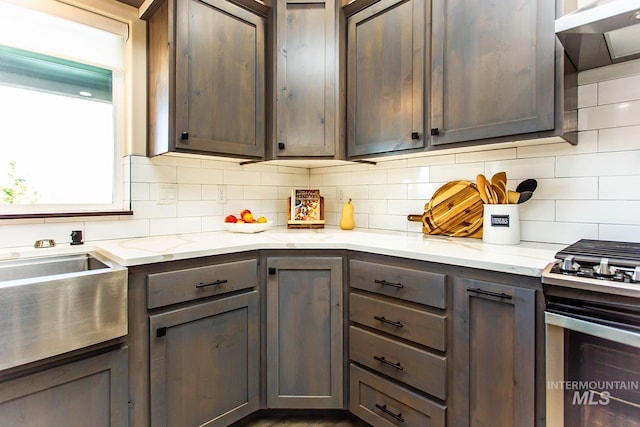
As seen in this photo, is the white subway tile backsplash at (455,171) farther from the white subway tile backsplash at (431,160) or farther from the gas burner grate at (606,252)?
the gas burner grate at (606,252)

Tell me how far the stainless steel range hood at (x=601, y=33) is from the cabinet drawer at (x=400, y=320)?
1.11 meters

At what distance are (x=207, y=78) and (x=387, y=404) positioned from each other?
1850mm

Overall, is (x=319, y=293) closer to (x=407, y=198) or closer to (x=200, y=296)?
(x=200, y=296)

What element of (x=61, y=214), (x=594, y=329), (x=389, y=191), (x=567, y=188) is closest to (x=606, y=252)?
(x=594, y=329)

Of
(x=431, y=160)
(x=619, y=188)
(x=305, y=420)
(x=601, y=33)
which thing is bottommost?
(x=305, y=420)

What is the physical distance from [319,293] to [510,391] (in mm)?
869

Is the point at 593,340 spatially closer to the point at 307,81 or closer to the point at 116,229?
the point at 307,81

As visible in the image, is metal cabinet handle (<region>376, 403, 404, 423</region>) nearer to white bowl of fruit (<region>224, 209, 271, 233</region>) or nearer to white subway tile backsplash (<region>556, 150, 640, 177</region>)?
white bowl of fruit (<region>224, 209, 271, 233</region>)

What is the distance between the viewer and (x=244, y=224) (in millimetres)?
2000

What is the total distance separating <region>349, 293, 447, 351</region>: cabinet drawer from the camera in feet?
4.27

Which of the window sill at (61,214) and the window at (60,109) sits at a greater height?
the window at (60,109)

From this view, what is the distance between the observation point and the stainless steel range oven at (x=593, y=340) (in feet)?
2.91

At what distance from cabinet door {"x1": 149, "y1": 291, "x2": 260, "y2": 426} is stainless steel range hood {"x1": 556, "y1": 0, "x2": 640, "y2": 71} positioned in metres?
1.64

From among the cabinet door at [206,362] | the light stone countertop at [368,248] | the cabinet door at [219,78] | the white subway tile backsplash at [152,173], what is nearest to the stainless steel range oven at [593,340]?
the light stone countertop at [368,248]
